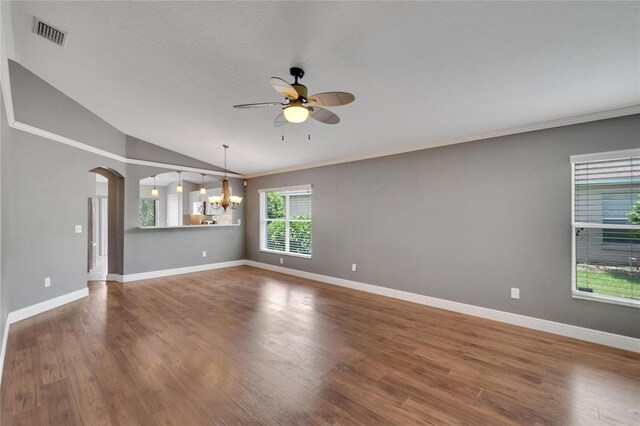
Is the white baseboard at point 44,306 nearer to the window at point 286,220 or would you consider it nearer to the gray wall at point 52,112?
the gray wall at point 52,112

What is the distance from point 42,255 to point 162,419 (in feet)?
12.3

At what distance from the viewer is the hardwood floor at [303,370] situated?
1.92m

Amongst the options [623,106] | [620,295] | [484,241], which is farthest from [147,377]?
[623,106]

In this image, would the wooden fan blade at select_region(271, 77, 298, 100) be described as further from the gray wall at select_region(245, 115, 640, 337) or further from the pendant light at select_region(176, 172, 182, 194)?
the pendant light at select_region(176, 172, 182, 194)

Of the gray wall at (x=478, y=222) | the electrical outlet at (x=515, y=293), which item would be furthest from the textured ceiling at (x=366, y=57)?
the electrical outlet at (x=515, y=293)

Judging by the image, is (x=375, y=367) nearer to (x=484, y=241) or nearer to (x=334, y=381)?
(x=334, y=381)

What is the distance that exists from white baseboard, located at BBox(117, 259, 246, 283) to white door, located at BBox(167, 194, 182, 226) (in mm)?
1080

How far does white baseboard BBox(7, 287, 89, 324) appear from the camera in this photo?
11.6ft

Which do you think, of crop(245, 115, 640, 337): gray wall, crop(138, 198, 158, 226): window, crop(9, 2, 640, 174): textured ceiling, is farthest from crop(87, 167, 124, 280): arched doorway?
crop(245, 115, 640, 337): gray wall

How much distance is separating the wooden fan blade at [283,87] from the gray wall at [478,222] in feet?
9.05

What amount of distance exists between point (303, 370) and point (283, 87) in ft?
8.02

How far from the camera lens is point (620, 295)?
292 cm

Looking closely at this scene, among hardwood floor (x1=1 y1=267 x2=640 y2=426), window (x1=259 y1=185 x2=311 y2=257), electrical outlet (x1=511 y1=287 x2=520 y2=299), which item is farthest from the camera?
window (x1=259 y1=185 x2=311 y2=257)

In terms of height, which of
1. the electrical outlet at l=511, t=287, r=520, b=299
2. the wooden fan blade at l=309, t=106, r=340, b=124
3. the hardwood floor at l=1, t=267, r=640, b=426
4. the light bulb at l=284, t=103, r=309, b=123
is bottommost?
the hardwood floor at l=1, t=267, r=640, b=426
